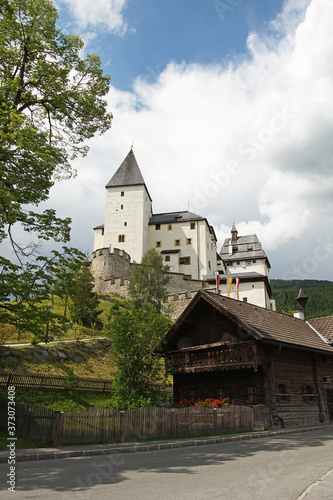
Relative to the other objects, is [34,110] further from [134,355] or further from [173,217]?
[173,217]

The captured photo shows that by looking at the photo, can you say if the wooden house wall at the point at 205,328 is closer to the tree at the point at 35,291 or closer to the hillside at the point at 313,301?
the tree at the point at 35,291

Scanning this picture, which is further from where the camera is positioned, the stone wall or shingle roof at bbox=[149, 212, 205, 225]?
shingle roof at bbox=[149, 212, 205, 225]

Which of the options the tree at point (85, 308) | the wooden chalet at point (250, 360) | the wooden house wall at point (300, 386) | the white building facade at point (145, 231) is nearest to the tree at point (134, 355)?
the wooden chalet at point (250, 360)

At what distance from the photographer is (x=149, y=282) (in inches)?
1577

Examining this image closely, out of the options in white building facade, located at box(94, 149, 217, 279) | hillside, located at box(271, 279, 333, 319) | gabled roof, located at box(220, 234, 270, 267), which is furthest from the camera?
hillside, located at box(271, 279, 333, 319)

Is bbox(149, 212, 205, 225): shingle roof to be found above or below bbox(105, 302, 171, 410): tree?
above

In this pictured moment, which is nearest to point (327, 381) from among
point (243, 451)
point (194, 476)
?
point (243, 451)

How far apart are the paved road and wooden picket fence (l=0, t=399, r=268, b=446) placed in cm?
194

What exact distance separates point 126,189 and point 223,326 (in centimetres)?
5127

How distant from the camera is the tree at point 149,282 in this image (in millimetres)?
38938

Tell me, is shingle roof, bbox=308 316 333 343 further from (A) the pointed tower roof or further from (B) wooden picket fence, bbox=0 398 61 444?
(A) the pointed tower roof

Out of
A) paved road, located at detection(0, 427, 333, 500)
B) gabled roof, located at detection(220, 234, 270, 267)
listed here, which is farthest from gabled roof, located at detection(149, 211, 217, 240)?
paved road, located at detection(0, 427, 333, 500)

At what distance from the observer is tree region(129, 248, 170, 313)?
38.9 meters

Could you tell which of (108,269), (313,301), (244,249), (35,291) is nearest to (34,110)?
(35,291)
